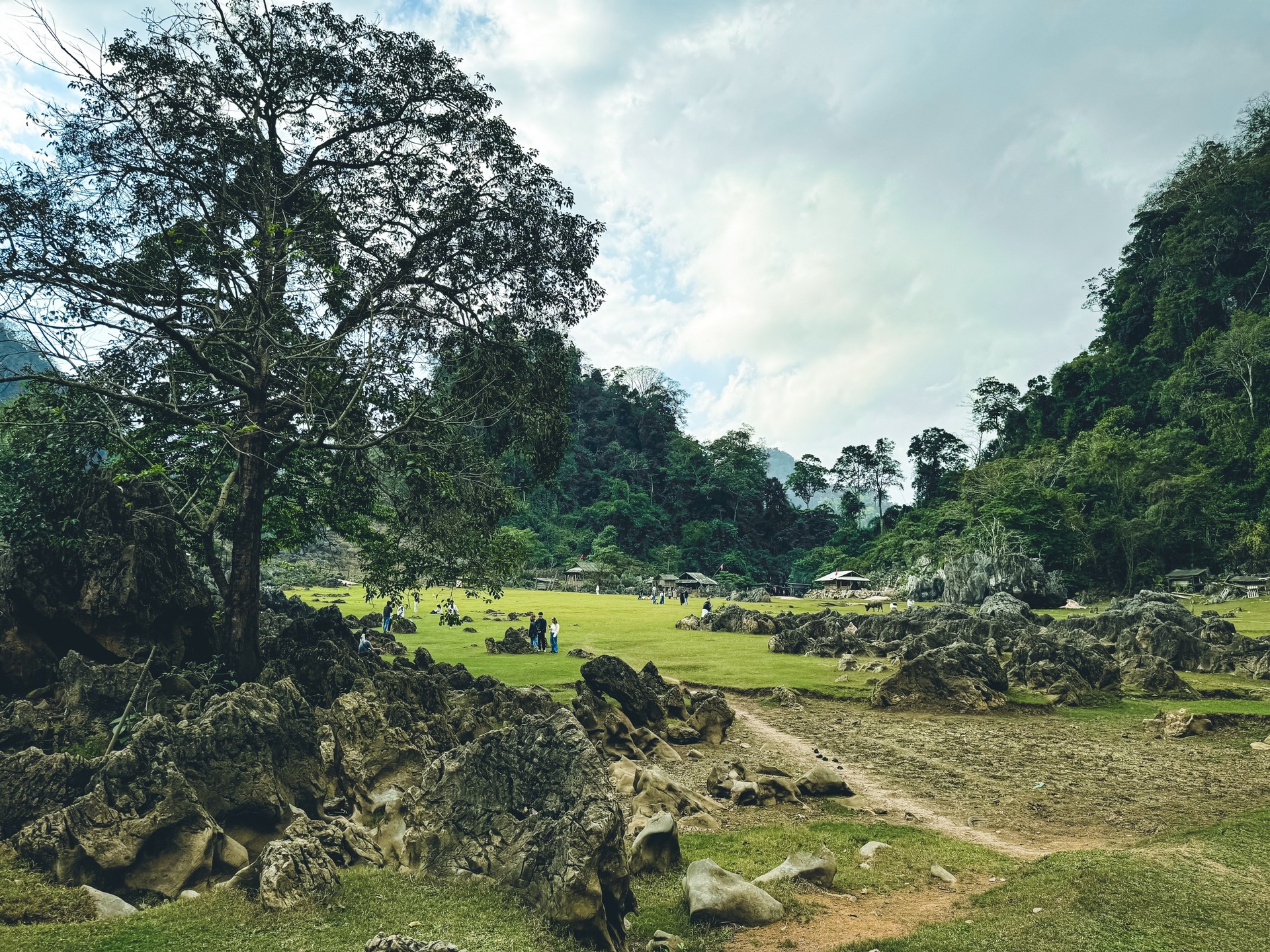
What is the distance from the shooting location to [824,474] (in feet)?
428

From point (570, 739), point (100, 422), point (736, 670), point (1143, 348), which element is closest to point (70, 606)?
point (100, 422)

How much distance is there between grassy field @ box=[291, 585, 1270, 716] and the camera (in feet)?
67.9

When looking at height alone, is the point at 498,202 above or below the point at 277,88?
below

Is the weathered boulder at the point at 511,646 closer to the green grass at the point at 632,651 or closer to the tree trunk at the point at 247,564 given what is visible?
the green grass at the point at 632,651

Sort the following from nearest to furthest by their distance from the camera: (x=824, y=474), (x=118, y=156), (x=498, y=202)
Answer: (x=118, y=156) → (x=498, y=202) → (x=824, y=474)

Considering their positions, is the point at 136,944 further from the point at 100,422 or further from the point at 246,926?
the point at 100,422

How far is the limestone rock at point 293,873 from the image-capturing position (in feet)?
19.9

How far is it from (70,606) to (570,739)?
31.7 ft

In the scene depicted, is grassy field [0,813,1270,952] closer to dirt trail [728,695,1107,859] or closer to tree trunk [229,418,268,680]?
dirt trail [728,695,1107,859]

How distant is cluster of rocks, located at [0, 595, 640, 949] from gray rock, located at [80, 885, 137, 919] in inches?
15.4

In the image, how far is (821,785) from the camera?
39.5ft

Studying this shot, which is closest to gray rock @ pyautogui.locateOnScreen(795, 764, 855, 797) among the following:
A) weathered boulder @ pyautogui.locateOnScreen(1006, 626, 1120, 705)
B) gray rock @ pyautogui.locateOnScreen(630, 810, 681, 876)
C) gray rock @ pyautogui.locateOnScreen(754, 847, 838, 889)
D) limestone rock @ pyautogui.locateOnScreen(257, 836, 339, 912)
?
gray rock @ pyautogui.locateOnScreen(754, 847, 838, 889)

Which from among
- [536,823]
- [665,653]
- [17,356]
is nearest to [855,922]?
[536,823]

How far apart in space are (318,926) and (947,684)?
17.6 metres
